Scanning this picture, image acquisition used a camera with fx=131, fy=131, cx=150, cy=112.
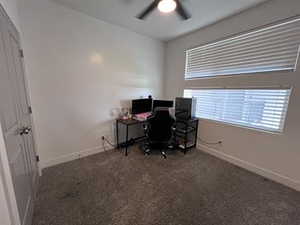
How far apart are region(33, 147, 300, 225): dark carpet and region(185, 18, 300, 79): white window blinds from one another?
1811 mm

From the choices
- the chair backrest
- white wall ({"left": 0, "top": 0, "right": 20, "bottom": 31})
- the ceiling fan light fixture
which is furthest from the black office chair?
white wall ({"left": 0, "top": 0, "right": 20, "bottom": 31})

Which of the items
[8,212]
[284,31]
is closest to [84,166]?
[8,212]

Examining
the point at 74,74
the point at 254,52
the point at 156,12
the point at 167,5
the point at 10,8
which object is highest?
the point at 156,12

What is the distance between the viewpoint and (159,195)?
5.76ft

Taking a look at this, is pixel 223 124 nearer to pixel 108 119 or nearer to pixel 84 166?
pixel 108 119

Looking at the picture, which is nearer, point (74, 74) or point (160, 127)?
point (74, 74)

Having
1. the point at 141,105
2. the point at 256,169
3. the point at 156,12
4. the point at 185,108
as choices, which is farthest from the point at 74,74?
the point at 256,169

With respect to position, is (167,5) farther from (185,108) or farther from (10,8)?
(185,108)

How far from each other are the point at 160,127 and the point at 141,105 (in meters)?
0.82

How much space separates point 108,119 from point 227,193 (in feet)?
8.11

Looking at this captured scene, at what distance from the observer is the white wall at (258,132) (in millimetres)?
1862

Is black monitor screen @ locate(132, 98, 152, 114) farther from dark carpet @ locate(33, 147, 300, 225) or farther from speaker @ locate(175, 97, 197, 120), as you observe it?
dark carpet @ locate(33, 147, 300, 225)

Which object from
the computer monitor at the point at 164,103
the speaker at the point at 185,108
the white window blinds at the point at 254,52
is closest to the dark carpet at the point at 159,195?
the speaker at the point at 185,108

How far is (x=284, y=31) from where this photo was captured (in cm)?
189
